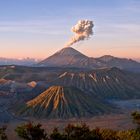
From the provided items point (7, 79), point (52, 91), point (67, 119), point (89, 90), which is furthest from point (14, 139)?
point (7, 79)

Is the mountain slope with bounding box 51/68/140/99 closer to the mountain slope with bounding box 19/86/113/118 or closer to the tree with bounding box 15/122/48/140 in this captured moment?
the mountain slope with bounding box 19/86/113/118

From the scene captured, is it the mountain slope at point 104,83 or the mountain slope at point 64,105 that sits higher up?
the mountain slope at point 104,83

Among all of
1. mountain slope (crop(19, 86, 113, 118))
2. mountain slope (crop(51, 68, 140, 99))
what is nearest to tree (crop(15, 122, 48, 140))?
mountain slope (crop(19, 86, 113, 118))

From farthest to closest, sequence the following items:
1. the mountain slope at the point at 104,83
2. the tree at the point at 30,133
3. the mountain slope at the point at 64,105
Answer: the mountain slope at the point at 104,83
the mountain slope at the point at 64,105
the tree at the point at 30,133

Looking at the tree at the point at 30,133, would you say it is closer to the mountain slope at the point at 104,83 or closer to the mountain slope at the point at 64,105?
the mountain slope at the point at 64,105

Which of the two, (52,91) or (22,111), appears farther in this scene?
(52,91)

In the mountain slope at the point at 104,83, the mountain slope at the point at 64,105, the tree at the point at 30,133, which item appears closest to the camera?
the tree at the point at 30,133

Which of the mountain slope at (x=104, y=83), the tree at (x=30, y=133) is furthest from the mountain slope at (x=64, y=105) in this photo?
the tree at (x=30, y=133)

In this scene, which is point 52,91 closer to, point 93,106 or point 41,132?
point 93,106
